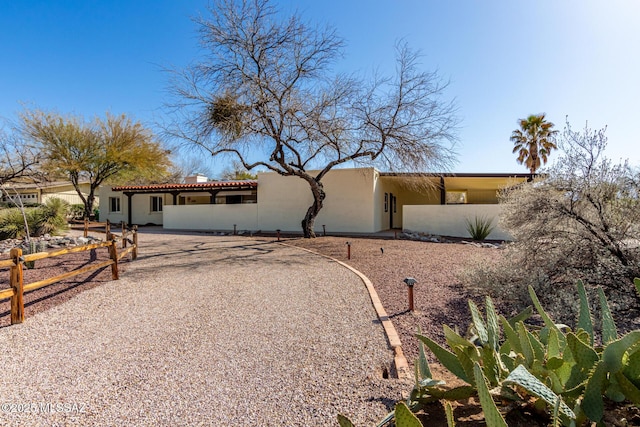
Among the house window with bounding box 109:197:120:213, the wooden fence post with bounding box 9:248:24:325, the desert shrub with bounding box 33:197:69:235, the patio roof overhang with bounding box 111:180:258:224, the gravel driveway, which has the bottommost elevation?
the gravel driveway

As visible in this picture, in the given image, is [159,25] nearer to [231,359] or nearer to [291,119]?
[291,119]

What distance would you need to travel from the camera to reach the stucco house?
52.6 ft

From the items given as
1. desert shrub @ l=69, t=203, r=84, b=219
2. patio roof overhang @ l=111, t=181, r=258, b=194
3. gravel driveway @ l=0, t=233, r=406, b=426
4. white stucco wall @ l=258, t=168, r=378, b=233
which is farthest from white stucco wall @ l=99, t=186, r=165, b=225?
gravel driveway @ l=0, t=233, r=406, b=426

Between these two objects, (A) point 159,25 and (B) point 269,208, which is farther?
(B) point 269,208

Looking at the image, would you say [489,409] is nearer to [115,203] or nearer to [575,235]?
[575,235]

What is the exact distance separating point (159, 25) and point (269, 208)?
10421mm

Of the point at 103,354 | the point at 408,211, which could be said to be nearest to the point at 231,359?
the point at 103,354

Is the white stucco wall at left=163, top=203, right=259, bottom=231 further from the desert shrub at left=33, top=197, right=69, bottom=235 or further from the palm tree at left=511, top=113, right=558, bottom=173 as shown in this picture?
the palm tree at left=511, top=113, right=558, bottom=173

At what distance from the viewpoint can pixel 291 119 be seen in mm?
11859

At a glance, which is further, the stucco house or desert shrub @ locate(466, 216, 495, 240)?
the stucco house

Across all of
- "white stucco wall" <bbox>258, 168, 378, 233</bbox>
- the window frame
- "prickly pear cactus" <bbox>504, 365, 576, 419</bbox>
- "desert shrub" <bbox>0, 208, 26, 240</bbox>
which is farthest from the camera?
the window frame

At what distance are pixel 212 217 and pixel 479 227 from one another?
14940 millimetres

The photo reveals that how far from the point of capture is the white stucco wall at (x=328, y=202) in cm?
1711

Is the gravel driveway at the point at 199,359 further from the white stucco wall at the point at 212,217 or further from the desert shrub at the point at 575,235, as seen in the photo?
the white stucco wall at the point at 212,217
